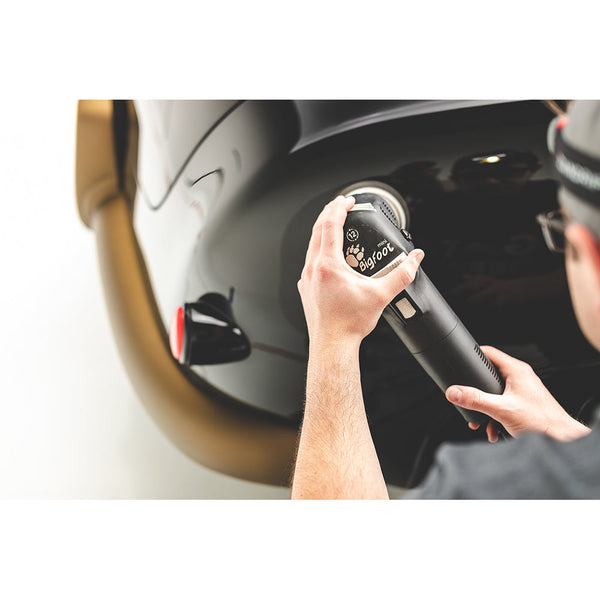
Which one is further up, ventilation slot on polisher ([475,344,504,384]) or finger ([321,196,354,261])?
finger ([321,196,354,261])

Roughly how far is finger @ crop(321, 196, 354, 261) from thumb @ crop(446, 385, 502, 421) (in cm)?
20

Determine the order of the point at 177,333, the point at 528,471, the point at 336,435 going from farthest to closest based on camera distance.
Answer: the point at 177,333 → the point at 336,435 → the point at 528,471

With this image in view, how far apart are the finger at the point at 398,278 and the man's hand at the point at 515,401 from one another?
119 millimetres

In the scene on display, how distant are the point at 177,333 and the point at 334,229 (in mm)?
287

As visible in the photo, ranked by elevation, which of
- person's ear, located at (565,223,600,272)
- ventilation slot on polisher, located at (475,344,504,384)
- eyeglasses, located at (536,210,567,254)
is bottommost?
ventilation slot on polisher, located at (475,344,504,384)

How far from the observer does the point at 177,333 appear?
31.4 inches

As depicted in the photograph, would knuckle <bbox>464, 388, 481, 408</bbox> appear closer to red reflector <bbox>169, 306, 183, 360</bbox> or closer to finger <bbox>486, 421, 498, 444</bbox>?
finger <bbox>486, 421, 498, 444</bbox>

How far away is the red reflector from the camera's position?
31.1 inches

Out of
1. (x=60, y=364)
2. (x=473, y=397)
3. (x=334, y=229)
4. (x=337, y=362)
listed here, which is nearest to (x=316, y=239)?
(x=334, y=229)

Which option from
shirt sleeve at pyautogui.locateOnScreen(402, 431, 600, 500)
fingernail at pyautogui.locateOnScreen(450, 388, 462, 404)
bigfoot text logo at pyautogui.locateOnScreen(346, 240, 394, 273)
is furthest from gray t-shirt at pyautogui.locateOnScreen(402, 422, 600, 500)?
bigfoot text logo at pyautogui.locateOnScreen(346, 240, 394, 273)

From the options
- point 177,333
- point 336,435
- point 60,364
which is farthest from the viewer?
point 60,364

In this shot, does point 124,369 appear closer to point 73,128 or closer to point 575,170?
point 73,128

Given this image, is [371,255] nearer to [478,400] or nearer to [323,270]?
[323,270]

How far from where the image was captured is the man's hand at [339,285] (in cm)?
62
